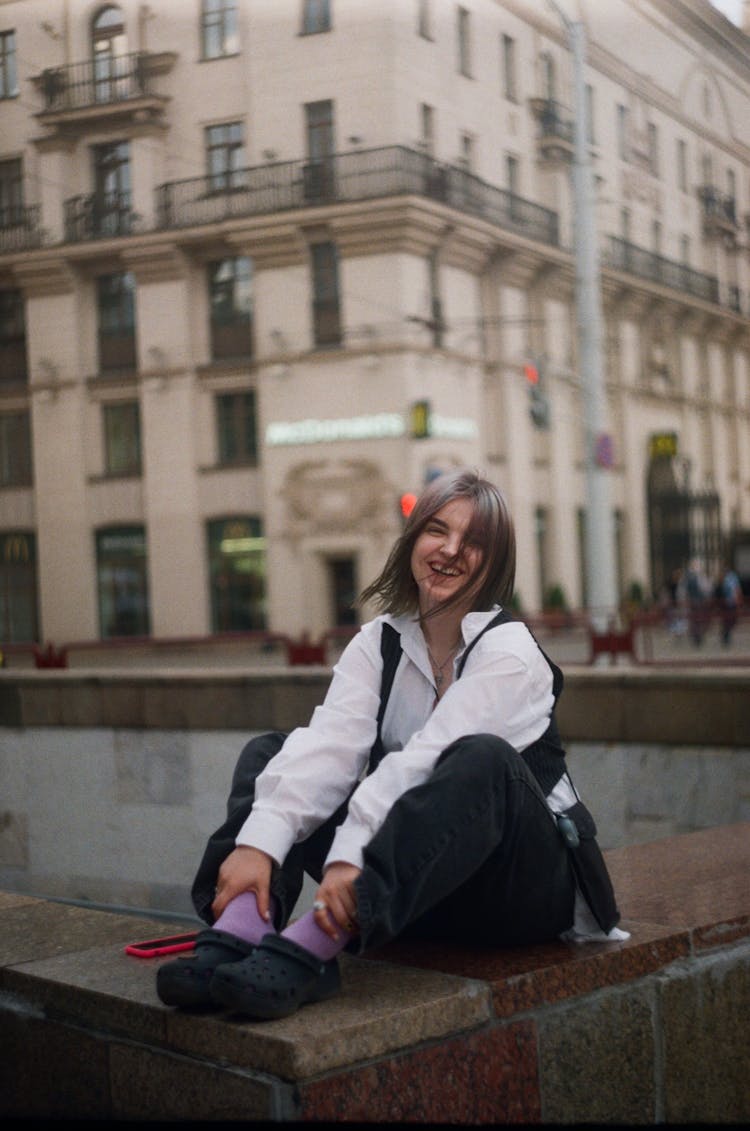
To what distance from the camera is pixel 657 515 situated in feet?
99.9

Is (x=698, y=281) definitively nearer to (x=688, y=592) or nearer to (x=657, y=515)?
(x=688, y=592)

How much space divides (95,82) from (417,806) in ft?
45.9

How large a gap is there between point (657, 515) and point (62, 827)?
2220 cm

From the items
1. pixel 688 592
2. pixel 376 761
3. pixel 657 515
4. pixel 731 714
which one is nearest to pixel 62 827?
pixel 731 714

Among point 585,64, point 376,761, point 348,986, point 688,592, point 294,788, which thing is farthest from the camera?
point 688,592

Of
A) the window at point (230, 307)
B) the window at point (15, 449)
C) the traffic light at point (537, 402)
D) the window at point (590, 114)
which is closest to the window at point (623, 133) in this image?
the window at point (590, 114)

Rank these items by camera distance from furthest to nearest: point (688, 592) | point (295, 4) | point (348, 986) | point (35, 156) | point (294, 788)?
point (688, 592) < point (295, 4) < point (35, 156) < point (294, 788) < point (348, 986)

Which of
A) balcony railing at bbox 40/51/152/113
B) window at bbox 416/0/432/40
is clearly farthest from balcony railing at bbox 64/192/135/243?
window at bbox 416/0/432/40

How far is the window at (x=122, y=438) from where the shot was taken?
17.5 m

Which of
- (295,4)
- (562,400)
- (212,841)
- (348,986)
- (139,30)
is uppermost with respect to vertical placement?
(295,4)

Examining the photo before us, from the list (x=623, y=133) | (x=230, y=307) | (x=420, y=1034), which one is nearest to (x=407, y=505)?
(x=420, y=1034)

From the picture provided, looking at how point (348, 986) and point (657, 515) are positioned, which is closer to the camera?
point (348, 986)

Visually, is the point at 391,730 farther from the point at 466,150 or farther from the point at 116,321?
the point at 466,150

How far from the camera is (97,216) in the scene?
631 inches
